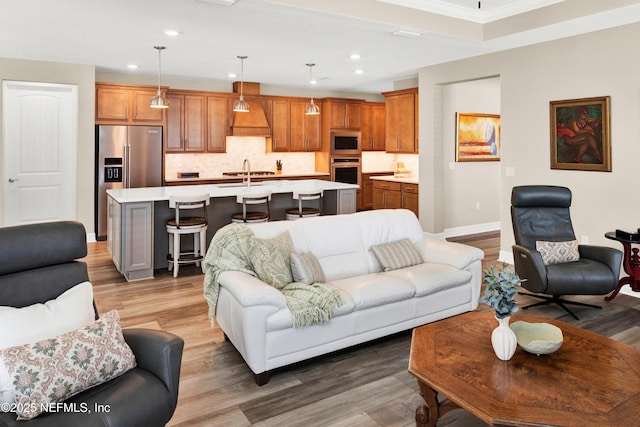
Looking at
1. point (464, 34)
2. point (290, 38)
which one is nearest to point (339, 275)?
point (290, 38)

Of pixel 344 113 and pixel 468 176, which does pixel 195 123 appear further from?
pixel 468 176

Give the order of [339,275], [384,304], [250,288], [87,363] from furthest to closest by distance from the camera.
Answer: [339,275], [384,304], [250,288], [87,363]

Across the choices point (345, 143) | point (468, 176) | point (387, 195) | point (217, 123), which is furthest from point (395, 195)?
point (217, 123)

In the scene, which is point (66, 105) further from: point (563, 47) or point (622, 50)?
point (622, 50)

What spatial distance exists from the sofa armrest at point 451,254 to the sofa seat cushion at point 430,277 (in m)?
0.07

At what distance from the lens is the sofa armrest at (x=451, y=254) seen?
3.69 m

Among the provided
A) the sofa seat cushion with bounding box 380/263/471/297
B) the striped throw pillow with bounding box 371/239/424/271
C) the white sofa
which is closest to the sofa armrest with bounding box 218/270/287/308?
the white sofa

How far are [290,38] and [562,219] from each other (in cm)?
345

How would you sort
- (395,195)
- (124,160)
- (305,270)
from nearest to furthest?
(305,270)
(124,160)
(395,195)

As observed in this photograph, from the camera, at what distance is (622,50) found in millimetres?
4480

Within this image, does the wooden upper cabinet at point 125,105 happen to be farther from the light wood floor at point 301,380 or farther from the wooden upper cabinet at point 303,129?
the light wood floor at point 301,380

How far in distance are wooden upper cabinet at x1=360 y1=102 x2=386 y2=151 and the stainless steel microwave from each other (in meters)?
0.26

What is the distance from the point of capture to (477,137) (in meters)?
7.74

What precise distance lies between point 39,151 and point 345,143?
544cm
